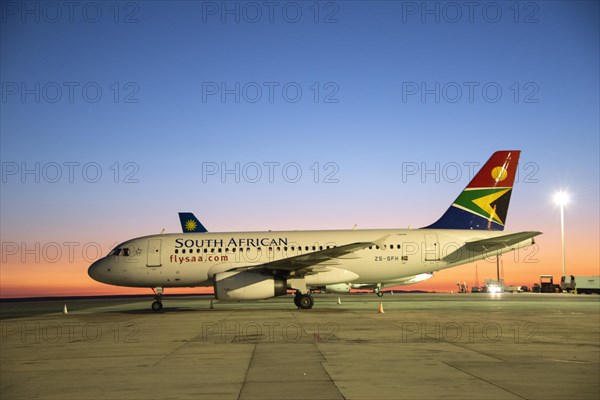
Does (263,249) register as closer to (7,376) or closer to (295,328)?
(295,328)

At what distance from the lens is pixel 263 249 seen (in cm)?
2725

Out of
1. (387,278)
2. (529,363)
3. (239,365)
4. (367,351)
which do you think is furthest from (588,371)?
(387,278)

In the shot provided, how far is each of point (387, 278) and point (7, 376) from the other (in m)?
20.9

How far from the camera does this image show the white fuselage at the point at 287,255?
88.3ft

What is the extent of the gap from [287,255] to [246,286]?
375cm

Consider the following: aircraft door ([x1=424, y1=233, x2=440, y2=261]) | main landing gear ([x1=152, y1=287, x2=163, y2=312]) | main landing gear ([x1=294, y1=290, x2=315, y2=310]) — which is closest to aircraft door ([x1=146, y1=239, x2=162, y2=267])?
main landing gear ([x1=152, y1=287, x2=163, y2=312])

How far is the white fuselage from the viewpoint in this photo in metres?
26.9

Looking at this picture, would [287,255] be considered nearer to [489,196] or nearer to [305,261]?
[305,261]

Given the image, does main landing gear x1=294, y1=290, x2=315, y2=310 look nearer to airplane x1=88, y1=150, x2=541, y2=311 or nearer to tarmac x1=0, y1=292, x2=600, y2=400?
airplane x1=88, y1=150, x2=541, y2=311

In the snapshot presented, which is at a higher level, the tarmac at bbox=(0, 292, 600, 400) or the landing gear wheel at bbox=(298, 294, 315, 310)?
the tarmac at bbox=(0, 292, 600, 400)

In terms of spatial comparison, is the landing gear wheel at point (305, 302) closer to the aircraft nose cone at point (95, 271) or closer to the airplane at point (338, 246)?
the airplane at point (338, 246)

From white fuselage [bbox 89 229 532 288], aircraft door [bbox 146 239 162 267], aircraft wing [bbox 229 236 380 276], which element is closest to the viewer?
aircraft wing [bbox 229 236 380 276]

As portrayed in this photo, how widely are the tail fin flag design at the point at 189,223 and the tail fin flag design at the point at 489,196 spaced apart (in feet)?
86.9

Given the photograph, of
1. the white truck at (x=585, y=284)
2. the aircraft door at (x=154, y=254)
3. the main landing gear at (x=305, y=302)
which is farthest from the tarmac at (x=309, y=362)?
the white truck at (x=585, y=284)
